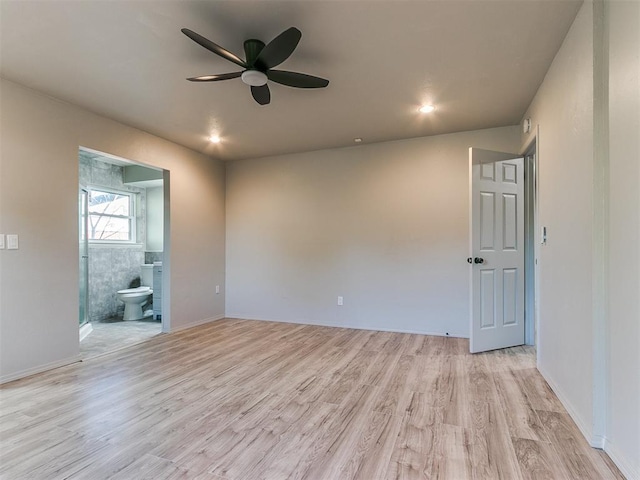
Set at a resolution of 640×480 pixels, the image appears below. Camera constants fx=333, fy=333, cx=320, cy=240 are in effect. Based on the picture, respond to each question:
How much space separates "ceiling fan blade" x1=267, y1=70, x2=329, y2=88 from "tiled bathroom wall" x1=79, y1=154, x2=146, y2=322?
12.4ft

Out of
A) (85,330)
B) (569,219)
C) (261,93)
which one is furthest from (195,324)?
(569,219)

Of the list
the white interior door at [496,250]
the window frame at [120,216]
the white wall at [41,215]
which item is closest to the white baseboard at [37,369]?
the white wall at [41,215]

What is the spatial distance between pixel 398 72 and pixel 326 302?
9.92 feet

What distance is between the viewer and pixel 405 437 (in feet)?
A: 6.13

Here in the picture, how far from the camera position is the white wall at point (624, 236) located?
1.45 meters

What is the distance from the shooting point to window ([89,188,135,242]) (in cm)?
509

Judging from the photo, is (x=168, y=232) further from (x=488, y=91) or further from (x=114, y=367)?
(x=488, y=91)

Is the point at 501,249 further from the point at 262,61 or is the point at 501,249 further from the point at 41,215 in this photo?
the point at 41,215

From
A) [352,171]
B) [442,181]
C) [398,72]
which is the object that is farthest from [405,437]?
[352,171]

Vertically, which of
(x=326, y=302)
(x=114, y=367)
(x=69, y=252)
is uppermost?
(x=69, y=252)

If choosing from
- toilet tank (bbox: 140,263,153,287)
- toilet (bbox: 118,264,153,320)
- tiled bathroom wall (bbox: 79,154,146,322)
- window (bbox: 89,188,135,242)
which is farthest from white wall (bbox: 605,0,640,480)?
window (bbox: 89,188,135,242)

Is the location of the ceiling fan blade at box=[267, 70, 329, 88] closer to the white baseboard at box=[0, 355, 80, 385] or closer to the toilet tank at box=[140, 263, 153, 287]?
the white baseboard at box=[0, 355, 80, 385]

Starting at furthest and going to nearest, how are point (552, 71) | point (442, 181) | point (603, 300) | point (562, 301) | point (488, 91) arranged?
point (442, 181) < point (488, 91) < point (552, 71) < point (562, 301) < point (603, 300)

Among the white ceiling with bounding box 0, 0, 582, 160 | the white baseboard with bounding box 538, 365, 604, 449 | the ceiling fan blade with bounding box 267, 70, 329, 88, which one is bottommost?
the white baseboard with bounding box 538, 365, 604, 449
